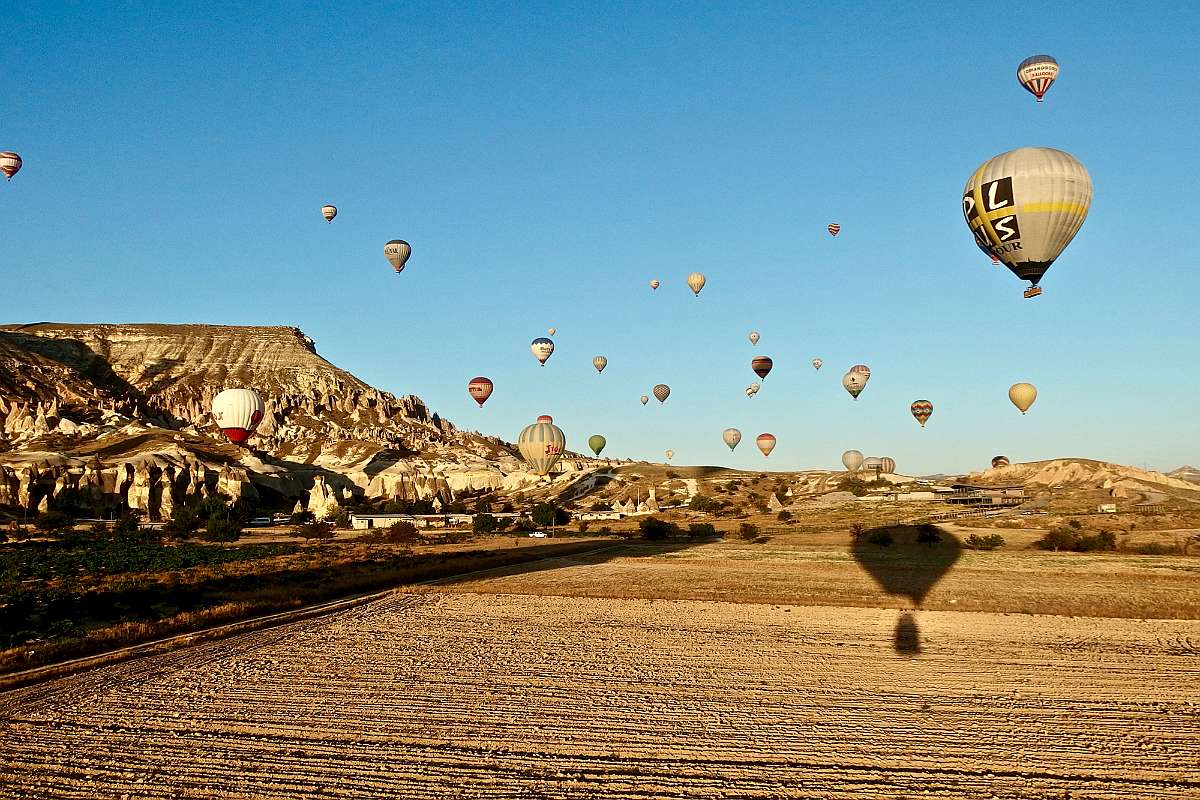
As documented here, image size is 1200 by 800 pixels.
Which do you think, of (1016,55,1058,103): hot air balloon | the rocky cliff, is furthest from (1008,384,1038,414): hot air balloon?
the rocky cliff

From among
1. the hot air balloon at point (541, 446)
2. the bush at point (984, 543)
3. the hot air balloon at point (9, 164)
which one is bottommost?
the bush at point (984, 543)

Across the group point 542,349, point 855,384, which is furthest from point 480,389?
point 855,384

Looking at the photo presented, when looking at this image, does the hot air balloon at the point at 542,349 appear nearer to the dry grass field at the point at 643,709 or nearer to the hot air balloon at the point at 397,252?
the hot air balloon at the point at 397,252

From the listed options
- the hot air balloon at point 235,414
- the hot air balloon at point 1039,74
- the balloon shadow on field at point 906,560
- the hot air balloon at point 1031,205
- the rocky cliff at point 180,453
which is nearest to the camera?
the balloon shadow on field at point 906,560

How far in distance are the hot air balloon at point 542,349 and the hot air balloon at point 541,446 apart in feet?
27.2

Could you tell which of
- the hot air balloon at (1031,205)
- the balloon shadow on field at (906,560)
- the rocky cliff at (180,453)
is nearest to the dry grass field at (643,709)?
the balloon shadow on field at (906,560)

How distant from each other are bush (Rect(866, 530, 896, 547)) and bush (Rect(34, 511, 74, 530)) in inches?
3296

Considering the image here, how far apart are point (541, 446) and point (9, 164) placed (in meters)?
53.4

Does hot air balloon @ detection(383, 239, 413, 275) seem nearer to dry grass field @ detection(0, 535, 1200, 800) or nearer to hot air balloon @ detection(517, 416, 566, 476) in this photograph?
hot air balloon @ detection(517, 416, 566, 476)

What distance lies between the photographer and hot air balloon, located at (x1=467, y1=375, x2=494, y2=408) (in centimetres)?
8992

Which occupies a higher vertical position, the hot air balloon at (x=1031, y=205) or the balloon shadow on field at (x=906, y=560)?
the hot air balloon at (x=1031, y=205)

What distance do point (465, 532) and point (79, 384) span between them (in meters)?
124

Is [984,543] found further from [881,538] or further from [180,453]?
[180,453]

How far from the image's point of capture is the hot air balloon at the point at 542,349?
8694 cm
